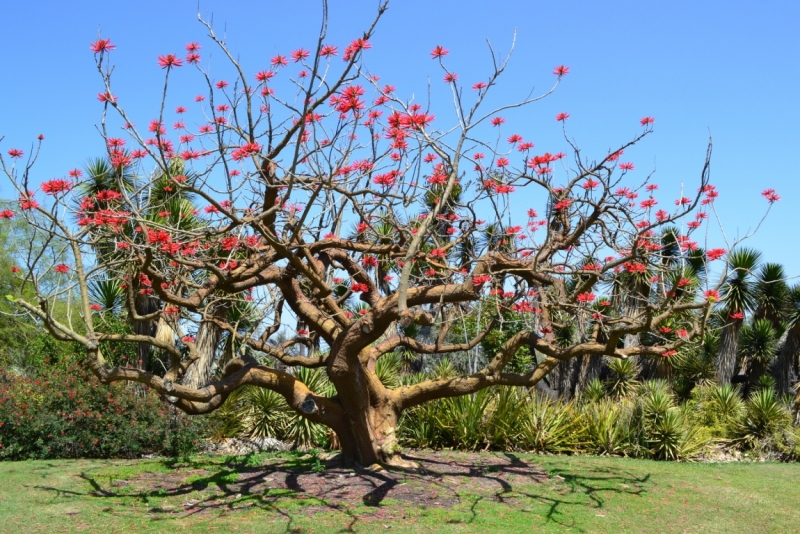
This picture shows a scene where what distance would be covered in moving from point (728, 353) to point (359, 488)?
1793 cm

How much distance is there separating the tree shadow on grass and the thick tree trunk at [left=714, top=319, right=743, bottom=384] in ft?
45.8

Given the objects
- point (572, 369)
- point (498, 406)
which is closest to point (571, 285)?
point (498, 406)

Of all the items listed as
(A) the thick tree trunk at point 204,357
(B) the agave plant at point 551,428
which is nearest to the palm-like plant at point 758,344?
(B) the agave plant at point 551,428

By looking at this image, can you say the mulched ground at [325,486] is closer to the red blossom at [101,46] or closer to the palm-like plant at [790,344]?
the red blossom at [101,46]

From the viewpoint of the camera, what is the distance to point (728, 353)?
77.8 feet

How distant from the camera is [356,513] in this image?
8406 mm

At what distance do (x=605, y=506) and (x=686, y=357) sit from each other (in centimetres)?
1796

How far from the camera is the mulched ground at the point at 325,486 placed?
8.86 metres

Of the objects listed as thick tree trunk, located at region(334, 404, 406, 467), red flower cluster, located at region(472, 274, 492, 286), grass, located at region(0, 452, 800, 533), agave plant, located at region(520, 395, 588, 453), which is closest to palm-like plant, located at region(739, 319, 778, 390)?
agave plant, located at region(520, 395, 588, 453)

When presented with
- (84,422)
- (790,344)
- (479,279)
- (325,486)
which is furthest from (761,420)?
(84,422)

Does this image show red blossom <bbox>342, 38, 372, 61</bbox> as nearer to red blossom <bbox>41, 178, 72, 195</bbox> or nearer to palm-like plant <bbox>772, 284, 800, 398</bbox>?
red blossom <bbox>41, 178, 72, 195</bbox>

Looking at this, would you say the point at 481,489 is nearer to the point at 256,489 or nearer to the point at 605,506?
the point at 605,506

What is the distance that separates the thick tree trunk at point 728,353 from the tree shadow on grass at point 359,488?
13960mm

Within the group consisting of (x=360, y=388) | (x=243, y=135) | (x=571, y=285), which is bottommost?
(x=360, y=388)
